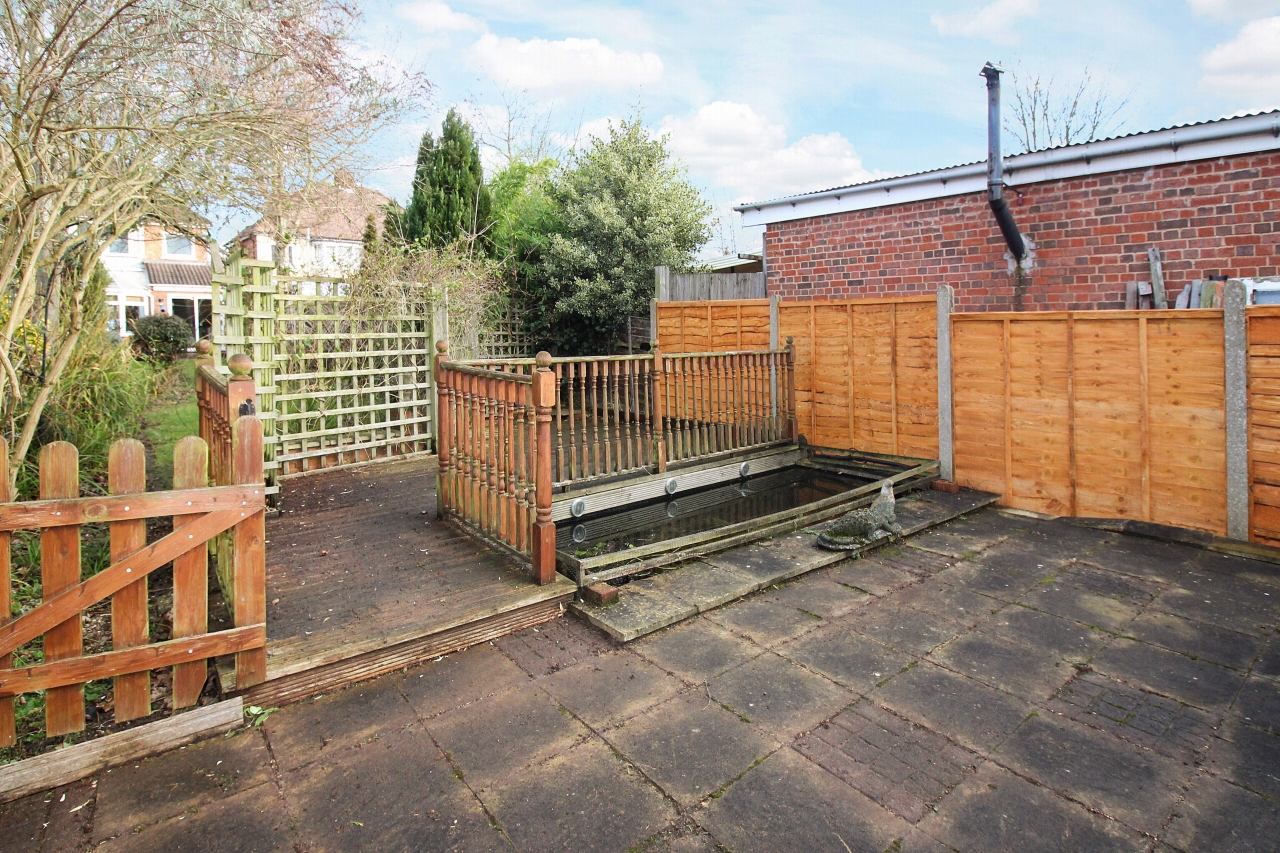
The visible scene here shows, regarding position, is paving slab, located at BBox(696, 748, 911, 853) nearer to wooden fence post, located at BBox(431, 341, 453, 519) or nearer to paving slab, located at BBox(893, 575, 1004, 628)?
paving slab, located at BBox(893, 575, 1004, 628)

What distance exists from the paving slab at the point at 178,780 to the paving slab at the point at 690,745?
1252 mm

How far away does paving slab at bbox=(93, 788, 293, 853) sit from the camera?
197 centimetres

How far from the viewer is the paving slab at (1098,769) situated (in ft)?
7.02

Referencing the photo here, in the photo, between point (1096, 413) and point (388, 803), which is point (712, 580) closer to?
point (388, 803)

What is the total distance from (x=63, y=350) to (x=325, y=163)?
2.36 metres

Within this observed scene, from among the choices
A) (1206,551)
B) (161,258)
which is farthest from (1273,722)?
(161,258)

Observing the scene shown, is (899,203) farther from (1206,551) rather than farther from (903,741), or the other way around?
(903,741)

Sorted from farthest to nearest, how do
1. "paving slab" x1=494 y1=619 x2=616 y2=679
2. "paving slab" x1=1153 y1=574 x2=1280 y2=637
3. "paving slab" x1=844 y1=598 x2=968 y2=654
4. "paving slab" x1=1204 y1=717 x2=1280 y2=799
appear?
"paving slab" x1=1153 y1=574 x2=1280 y2=637 → "paving slab" x1=844 y1=598 x2=968 y2=654 → "paving slab" x1=494 y1=619 x2=616 y2=679 → "paving slab" x1=1204 y1=717 x2=1280 y2=799

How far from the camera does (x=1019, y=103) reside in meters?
20.7

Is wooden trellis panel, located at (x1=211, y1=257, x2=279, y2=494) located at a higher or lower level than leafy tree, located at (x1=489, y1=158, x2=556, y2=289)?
lower

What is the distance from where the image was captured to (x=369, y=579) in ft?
12.7

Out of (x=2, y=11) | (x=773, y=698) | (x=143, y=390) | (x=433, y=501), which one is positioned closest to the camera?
(x=773, y=698)

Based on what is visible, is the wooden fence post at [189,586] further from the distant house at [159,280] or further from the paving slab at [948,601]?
the distant house at [159,280]

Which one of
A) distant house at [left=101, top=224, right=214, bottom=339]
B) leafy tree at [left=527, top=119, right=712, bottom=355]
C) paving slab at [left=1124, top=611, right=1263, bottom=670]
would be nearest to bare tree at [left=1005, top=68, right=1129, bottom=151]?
leafy tree at [left=527, top=119, right=712, bottom=355]
